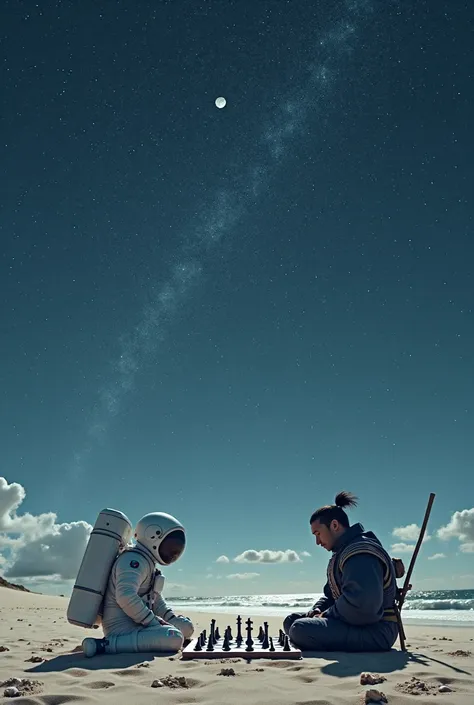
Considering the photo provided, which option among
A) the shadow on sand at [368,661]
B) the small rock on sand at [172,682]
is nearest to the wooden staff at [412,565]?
the shadow on sand at [368,661]

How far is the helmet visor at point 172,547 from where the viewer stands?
6582mm

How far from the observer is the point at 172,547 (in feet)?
21.7

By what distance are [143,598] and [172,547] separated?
652 mm

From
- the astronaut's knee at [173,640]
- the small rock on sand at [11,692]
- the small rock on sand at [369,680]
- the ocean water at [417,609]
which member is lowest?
the small rock on sand at [11,692]

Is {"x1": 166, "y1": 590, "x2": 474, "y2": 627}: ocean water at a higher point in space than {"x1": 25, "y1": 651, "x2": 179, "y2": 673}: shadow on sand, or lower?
higher

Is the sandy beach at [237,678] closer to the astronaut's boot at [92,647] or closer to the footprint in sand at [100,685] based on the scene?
the footprint in sand at [100,685]

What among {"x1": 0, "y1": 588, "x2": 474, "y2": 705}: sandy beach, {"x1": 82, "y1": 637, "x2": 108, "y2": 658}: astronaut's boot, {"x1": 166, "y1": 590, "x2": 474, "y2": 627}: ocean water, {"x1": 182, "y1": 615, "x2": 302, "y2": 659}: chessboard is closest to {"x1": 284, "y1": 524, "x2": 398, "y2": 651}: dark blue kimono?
{"x1": 0, "y1": 588, "x2": 474, "y2": 705}: sandy beach

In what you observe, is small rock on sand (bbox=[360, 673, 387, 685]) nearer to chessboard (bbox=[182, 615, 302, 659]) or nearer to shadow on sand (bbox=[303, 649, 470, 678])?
shadow on sand (bbox=[303, 649, 470, 678])

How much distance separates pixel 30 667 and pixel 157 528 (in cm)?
197

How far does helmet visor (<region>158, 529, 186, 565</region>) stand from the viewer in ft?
21.6

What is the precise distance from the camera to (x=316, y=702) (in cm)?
347

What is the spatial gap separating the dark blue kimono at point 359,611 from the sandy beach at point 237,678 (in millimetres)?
223

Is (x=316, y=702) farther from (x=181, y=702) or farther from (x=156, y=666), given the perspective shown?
(x=156, y=666)

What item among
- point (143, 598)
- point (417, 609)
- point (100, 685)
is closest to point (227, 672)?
point (100, 685)
